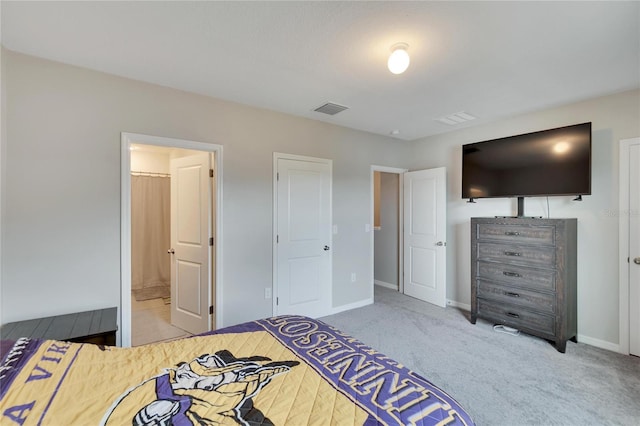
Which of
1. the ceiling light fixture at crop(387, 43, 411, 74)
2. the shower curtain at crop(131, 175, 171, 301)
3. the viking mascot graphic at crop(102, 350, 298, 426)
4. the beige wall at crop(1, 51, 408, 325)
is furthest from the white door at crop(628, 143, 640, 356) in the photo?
the shower curtain at crop(131, 175, 171, 301)

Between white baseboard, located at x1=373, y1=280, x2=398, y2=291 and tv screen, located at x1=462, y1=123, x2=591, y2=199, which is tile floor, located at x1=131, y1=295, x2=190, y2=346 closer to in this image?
white baseboard, located at x1=373, y1=280, x2=398, y2=291

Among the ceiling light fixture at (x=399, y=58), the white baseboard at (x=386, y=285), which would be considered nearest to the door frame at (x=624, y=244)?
the ceiling light fixture at (x=399, y=58)

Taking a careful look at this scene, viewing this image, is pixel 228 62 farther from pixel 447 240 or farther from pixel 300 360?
pixel 447 240

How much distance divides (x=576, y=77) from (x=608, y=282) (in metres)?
2.03

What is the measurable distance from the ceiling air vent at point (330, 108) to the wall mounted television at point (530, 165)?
1.77 metres

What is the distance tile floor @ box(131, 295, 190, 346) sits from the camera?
3113 mm

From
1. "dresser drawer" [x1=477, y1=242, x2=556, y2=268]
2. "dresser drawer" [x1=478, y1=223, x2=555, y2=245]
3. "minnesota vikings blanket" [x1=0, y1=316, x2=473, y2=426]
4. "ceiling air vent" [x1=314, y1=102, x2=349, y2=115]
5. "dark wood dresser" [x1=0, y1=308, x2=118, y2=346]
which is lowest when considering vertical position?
"dark wood dresser" [x1=0, y1=308, x2=118, y2=346]

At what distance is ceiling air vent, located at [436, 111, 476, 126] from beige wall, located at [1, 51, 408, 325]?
86.1 inches

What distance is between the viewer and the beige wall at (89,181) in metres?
2.12

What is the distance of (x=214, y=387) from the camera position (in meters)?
1.17

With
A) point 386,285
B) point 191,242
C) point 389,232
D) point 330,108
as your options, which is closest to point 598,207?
point 389,232

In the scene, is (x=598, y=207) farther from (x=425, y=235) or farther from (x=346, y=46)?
(x=346, y=46)

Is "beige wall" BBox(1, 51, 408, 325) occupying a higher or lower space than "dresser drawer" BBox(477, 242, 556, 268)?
higher

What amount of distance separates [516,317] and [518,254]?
0.68 meters
